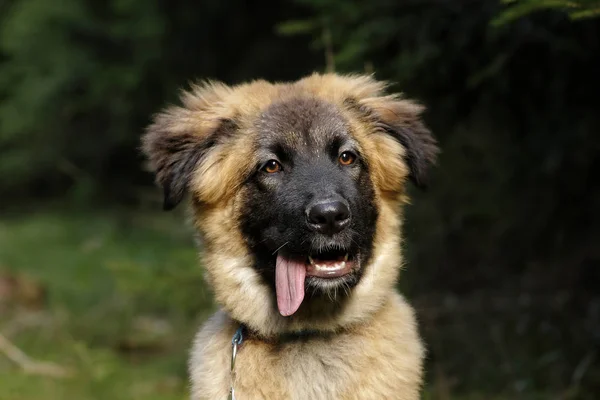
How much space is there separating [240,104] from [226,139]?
0.19 meters

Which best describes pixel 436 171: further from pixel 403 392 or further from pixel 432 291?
pixel 403 392

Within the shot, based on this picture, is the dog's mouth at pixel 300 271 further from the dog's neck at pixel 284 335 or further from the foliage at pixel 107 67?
the foliage at pixel 107 67

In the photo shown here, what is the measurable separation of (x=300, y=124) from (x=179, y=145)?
1.77 feet

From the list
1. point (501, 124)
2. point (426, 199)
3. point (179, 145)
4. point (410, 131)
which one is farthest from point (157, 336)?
point (410, 131)

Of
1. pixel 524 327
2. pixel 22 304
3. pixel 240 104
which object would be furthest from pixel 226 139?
pixel 22 304

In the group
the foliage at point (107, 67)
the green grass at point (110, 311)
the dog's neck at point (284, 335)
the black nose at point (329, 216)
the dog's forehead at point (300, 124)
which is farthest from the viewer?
the foliage at point (107, 67)

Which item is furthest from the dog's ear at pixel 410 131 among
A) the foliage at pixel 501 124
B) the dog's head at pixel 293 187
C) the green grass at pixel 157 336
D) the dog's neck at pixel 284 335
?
the green grass at pixel 157 336

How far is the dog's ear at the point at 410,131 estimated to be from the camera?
13.8 feet

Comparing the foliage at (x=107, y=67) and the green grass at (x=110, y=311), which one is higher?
the foliage at (x=107, y=67)

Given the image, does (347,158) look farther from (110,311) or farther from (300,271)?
(110,311)

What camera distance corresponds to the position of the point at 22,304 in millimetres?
8945

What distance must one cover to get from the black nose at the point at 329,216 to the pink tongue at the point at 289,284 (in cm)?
25

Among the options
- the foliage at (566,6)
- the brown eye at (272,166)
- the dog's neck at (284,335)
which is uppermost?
the foliage at (566,6)

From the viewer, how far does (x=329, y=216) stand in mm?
3711
